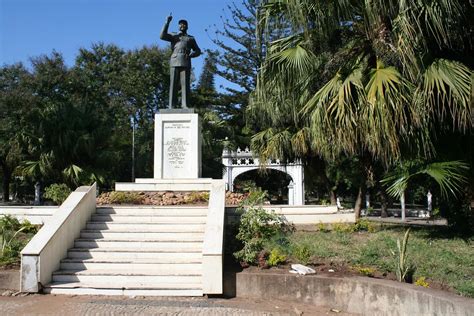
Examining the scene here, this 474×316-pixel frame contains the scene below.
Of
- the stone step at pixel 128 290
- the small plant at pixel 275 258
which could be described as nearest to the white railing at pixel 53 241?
the stone step at pixel 128 290

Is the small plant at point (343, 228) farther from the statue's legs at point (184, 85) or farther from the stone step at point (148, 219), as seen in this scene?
the statue's legs at point (184, 85)

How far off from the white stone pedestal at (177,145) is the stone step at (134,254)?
5.45 metres

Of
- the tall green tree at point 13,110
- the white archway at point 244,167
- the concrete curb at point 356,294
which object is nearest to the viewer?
the concrete curb at point 356,294

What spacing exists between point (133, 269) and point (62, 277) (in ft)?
3.79

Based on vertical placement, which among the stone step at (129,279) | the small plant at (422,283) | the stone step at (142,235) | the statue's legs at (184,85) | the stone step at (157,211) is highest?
the statue's legs at (184,85)

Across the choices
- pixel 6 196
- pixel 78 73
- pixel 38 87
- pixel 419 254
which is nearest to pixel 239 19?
pixel 78 73

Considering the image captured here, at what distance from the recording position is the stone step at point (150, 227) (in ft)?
30.3

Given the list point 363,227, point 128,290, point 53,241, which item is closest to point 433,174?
point 363,227

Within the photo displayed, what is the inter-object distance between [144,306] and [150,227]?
2.94 metres

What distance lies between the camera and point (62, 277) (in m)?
7.67

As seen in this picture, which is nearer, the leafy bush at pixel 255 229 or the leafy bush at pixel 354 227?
the leafy bush at pixel 255 229

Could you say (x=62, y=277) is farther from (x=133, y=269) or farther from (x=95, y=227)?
(x=95, y=227)

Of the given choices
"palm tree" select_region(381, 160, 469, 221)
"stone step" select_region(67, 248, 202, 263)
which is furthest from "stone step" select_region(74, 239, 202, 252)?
"palm tree" select_region(381, 160, 469, 221)

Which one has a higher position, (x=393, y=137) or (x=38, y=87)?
(x=38, y=87)
